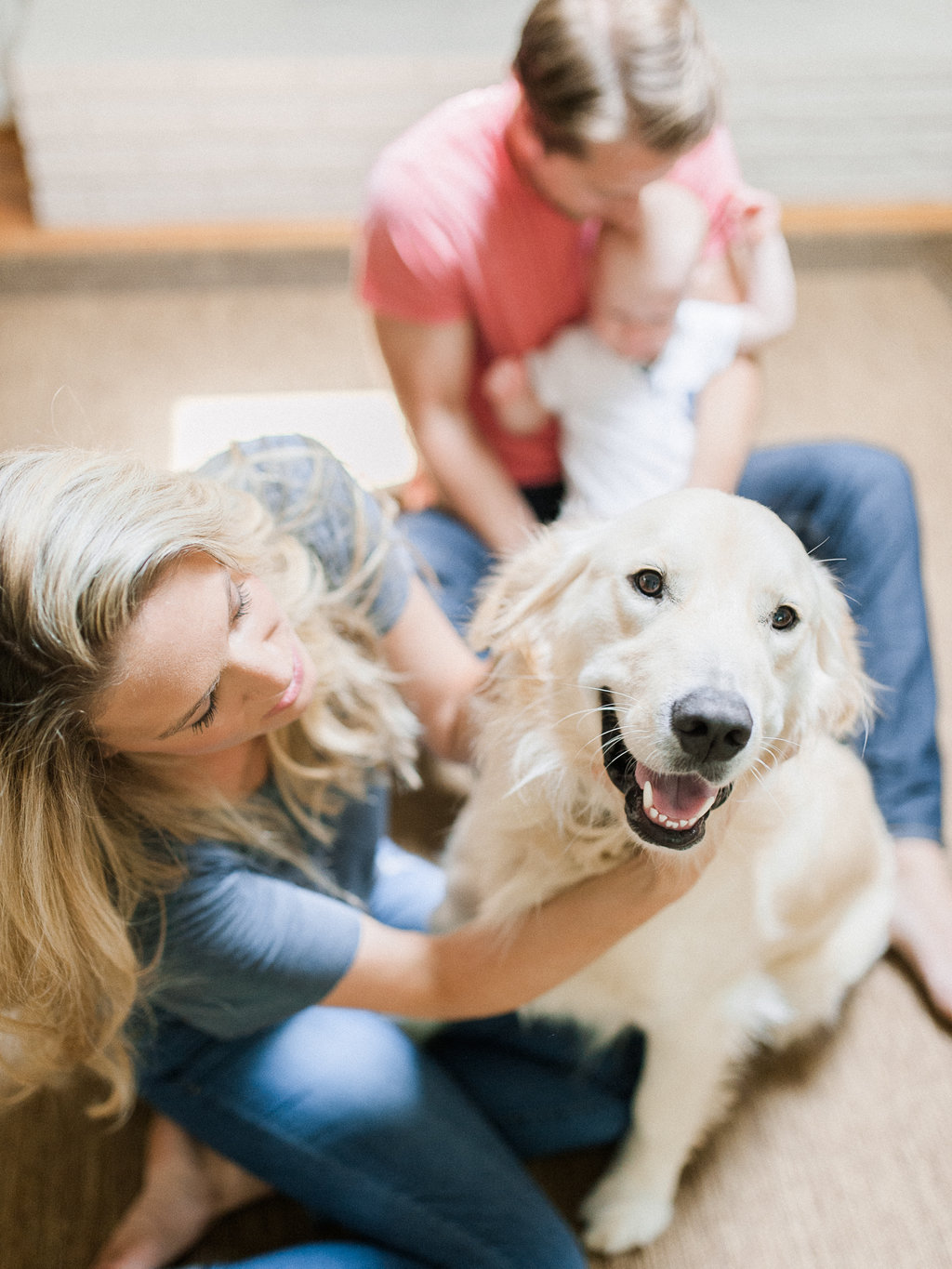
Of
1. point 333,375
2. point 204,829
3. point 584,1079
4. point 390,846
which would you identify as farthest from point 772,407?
point 204,829

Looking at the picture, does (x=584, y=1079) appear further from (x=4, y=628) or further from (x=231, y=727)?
(x=4, y=628)

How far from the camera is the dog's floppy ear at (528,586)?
106cm

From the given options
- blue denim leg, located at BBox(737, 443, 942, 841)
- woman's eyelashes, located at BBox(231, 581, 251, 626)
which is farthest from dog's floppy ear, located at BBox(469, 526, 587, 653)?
blue denim leg, located at BBox(737, 443, 942, 841)

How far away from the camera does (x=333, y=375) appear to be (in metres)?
2.45

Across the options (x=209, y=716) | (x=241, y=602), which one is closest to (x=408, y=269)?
(x=241, y=602)

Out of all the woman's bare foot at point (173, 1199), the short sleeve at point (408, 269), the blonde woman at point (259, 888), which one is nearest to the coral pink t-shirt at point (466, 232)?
the short sleeve at point (408, 269)

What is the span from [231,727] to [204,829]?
16cm

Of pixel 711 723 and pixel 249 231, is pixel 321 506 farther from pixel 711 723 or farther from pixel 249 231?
pixel 249 231

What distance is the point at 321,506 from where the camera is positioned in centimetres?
122

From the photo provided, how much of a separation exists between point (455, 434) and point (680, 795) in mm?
858

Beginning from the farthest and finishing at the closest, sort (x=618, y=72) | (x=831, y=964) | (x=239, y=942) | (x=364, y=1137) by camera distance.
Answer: (x=831, y=964) → (x=618, y=72) → (x=364, y=1137) → (x=239, y=942)

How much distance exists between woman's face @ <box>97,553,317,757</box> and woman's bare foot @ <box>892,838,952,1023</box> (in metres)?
1.07

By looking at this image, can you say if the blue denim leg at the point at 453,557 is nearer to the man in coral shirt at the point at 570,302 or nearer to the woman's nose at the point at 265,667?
the man in coral shirt at the point at 570,302

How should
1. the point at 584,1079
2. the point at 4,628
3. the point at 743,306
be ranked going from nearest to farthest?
the point at 4,628
the point at 584,1079
the point at 743,306
